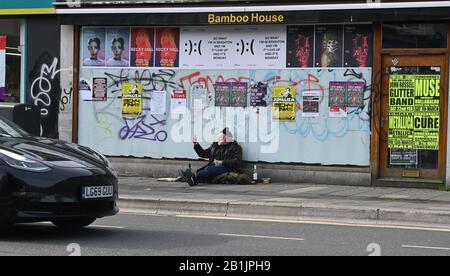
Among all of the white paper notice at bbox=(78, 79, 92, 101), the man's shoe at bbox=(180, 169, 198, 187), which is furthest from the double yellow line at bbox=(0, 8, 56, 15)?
the man's shoe at bbox=(180, 169, 198, 187)

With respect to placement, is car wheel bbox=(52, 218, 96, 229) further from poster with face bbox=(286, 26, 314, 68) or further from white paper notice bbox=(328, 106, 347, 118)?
poster with face bbox=(286, 26, 314, 68)

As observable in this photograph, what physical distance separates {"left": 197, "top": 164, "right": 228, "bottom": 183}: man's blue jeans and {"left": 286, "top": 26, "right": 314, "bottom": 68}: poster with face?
8.29 ft

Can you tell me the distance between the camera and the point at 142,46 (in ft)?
51.0

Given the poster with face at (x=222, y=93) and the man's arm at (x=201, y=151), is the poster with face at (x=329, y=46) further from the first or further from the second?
the man's arm at (x=201, y=151)

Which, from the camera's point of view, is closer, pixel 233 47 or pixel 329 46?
pixel 329 46

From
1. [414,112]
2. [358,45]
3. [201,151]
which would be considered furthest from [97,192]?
[414,112]

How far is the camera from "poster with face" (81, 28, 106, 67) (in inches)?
623

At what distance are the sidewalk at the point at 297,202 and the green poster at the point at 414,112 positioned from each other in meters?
1.03

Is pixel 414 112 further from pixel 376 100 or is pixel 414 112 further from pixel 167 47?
pixel 167 47

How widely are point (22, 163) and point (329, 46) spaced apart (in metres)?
8.07

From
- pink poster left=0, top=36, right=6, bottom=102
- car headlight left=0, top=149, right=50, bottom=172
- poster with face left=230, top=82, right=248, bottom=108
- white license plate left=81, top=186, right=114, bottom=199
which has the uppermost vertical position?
pink poster left=0, top=36, right=6, bottom=102
